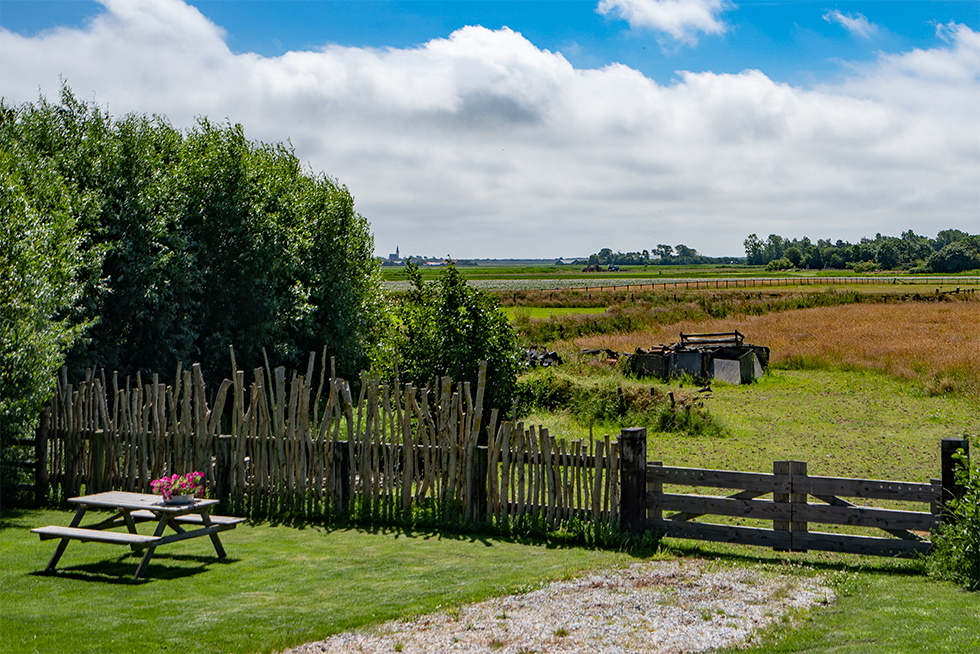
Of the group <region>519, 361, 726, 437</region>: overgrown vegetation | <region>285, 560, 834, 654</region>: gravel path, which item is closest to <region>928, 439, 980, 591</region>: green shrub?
<region>285, 560, 834, 654</region>: gravel path

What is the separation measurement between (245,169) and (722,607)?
1928 centimetres

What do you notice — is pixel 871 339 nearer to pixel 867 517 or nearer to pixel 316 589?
pixel 867 517

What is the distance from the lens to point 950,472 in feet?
29.7

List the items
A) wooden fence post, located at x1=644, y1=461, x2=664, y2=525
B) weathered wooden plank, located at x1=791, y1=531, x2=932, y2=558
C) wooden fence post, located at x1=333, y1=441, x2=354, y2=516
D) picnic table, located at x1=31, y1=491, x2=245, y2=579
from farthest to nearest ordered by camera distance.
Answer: wooden fence post, located at x1=333, y1=441, x2=354, y2=516, wooden fence post, located at x1=644, y1=461, x2=664, y2=525, weathered wooden plank, located at x1=791, y1=531, x2=932, y2=558, picnic table, located at x1=31, y1=491, x2=245, y2=579

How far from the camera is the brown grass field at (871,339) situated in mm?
27719

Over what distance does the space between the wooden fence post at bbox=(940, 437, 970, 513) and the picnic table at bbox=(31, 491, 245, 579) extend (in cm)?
808

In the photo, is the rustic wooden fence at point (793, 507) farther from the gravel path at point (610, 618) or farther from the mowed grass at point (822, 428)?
the mowed grass at point (822, 428)

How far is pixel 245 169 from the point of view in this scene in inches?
906

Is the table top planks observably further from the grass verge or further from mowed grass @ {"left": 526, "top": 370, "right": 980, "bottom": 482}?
mowed grass @ {"left": 526, "top": 370, "right": 980, "bottom": 482}

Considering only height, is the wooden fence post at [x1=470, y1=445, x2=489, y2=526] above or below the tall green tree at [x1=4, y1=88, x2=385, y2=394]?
below

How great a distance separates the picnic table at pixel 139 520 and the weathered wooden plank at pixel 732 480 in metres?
5.37

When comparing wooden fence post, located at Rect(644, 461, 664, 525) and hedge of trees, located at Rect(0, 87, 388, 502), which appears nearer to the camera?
wooden fence post, located at Rect(644, 461, 664, 525)

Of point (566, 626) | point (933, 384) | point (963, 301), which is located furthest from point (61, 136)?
point (963, 301)

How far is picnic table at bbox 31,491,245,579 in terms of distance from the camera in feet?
27.8
